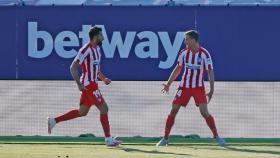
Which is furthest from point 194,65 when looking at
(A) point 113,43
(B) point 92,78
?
(A) point 113,43

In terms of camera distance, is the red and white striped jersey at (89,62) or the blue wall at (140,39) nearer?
the red and white striped jersey at (89,62)

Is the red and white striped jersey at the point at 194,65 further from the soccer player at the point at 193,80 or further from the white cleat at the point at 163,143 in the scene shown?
the white cleat at the point at 163,143

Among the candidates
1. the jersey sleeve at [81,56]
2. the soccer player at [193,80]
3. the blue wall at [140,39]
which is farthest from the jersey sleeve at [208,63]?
the blue wall at [140,39]

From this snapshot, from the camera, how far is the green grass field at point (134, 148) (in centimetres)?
1262

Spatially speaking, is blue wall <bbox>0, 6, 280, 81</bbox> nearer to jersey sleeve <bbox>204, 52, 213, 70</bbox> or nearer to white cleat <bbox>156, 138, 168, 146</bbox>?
jersey sleeve <bbox>204, 52, 213, 70</bbox>

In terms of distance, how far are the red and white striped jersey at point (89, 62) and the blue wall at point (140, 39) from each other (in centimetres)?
200

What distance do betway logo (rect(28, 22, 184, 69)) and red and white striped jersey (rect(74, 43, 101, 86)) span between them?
6.61 feet

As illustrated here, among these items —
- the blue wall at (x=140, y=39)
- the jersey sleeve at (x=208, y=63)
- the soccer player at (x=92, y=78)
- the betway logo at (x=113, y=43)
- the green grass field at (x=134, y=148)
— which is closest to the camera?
the green grass field at (x=134, y=148)

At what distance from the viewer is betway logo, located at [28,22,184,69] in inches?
635

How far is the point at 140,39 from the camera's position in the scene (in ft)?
53.0

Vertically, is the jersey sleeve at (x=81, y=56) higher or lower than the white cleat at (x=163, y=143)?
higher

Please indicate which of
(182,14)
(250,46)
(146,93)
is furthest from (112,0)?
(146,93)

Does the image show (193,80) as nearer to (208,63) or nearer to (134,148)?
(208,63)

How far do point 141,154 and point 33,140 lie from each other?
3419mm
